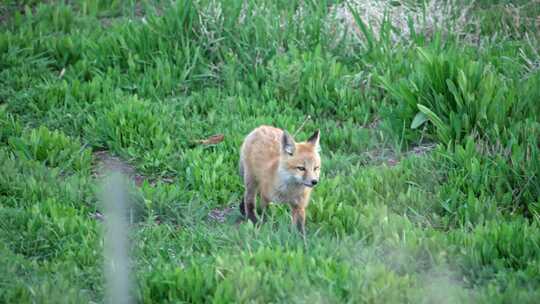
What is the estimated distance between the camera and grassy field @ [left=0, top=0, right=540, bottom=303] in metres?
5.52

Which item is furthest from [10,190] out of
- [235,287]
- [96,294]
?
[235,287]

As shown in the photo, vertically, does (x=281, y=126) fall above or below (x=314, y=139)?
below

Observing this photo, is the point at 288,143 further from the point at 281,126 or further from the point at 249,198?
the point at 281,126

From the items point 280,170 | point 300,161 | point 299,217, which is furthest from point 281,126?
point 299,217

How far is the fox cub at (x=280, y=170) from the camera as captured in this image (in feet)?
21.9

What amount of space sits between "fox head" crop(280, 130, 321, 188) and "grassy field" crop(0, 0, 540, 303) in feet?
1.00

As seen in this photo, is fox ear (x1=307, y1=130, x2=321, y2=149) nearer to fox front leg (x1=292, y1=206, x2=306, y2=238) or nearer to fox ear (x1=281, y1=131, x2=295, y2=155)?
fox ear (x1=281, y1=131, x2=295, y2=155)

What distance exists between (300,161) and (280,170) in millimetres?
216

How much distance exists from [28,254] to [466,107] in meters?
4.15

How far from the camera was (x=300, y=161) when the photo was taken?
264 inches

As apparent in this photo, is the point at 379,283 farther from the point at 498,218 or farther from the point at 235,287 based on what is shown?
the point at 498,218

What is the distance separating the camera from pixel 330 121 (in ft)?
28.1

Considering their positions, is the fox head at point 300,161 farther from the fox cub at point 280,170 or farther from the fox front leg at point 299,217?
the fox front leg at point 299,217

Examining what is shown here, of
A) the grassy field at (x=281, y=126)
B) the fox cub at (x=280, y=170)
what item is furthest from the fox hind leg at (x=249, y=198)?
the grassy field at (x=281, y=126)
